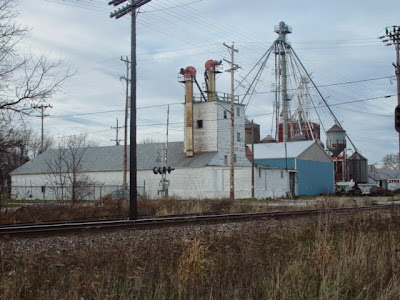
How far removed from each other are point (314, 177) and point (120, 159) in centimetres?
2740

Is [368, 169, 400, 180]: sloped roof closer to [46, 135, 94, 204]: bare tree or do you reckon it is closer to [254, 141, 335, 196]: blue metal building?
[254, 141, 335, 196]: blue metal building

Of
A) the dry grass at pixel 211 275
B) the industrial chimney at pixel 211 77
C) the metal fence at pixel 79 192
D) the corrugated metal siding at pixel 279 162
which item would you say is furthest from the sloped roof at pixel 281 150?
the dry grass at pixel 211 275

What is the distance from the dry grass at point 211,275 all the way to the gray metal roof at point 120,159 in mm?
49232

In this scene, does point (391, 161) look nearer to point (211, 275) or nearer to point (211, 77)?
point (211, 77)

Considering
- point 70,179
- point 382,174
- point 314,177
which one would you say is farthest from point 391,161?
point 70,179

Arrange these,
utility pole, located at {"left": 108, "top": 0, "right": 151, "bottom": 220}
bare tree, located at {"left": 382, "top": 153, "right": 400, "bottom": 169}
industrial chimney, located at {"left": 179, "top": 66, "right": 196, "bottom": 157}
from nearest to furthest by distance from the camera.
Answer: utility pole, located at {"left": 108, "top": 0, "right": 151, "bottom": 220} → industrial chimney, located at {"left": 179, "top": 66, "right": 196, "bottom": 157} → bare tree, located at {"left": 382, "top": 153, "right": 400, "bottom": 169}

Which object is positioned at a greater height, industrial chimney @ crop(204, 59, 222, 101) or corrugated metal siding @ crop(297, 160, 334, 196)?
industrial chimney @ crop(204, 59, 222, 101)

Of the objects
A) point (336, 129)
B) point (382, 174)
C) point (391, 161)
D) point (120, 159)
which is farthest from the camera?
point (391, 161)

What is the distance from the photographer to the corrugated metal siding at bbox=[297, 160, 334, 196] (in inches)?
2586

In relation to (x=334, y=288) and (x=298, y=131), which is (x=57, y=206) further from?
(x=298, y=131)

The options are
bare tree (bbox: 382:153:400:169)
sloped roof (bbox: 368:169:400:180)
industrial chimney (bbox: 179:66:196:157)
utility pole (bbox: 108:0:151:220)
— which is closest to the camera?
utility pole (bbox: 108:0:151:220)

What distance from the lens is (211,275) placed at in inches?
239

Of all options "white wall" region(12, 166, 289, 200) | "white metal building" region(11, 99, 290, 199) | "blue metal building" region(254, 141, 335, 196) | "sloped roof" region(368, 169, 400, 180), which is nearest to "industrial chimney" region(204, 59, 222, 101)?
"white metal building" region(11, 99, 290, 199)

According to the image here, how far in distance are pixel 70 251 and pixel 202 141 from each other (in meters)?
51.5
